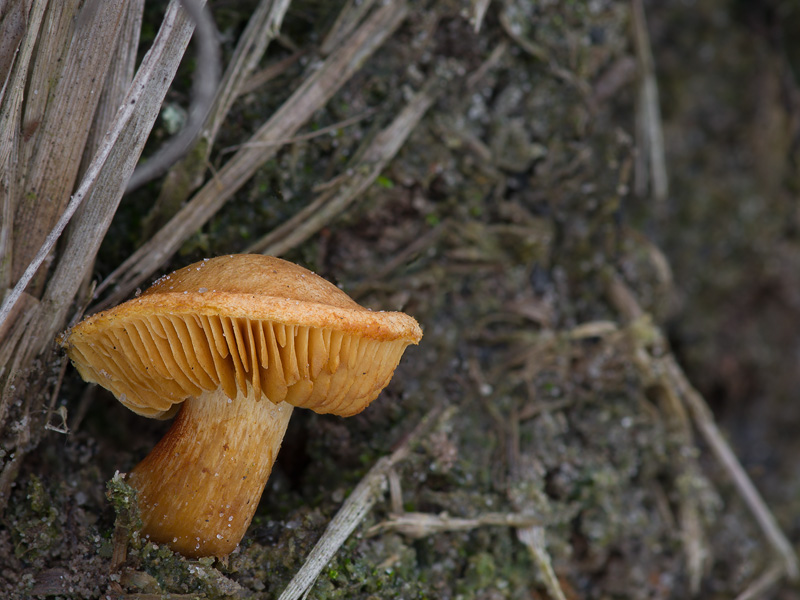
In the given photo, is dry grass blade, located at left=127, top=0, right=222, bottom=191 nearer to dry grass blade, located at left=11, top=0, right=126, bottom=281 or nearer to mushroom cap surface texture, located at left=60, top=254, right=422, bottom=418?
dry grass blade, located at left=11, top=0, right=126, bottom=281

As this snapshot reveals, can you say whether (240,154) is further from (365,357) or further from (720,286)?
(720,286)

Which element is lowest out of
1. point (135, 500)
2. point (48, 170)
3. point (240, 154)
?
point (135, 500)

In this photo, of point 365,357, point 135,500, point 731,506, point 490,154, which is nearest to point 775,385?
point 731,506

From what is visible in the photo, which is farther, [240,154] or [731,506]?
[731,506]

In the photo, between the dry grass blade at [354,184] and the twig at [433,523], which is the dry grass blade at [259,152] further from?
the twig at [433,523]

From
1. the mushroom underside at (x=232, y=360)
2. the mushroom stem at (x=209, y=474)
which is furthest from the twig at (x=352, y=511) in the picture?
the mushroom underside at (x=232, y=360)

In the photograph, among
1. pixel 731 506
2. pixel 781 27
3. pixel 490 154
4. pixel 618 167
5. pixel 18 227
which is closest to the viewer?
pixel 18 227

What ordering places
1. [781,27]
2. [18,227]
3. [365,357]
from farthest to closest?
[781,27]
[18,227]
[365,357]
